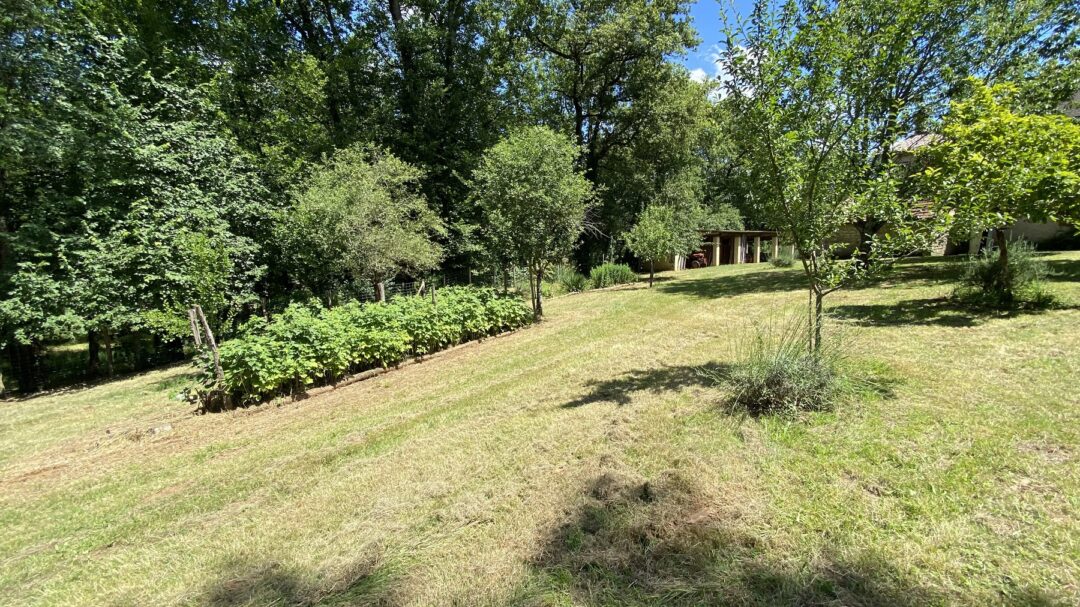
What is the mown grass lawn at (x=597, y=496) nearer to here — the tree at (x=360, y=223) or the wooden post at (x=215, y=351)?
the wooden post at (x=215, y=351)

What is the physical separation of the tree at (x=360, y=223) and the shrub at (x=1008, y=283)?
11358mm

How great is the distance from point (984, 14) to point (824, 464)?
1389 centimetres

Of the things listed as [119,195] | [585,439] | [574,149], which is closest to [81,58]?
[119,195]

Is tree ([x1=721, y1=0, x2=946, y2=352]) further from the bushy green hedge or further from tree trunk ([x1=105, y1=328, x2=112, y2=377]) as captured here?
tree trunk ([x1=105, y1=328, x2=112, y2=377])

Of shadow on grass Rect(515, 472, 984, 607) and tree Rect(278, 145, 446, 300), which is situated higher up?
tree Rect(278, 145, 446, 300)

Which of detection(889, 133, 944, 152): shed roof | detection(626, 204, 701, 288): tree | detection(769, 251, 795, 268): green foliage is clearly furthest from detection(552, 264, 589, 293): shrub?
detection(889, 133, 944, 152): shed roof

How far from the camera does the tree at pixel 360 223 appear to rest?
1014 cm

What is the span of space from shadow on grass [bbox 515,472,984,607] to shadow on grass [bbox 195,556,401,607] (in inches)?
32.9

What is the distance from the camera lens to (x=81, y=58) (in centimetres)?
1069

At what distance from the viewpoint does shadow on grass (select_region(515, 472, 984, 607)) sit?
6.76 ft

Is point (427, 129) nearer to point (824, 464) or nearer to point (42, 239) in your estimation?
point (42, 239)

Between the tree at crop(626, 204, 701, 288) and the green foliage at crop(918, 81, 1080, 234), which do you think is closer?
the green foliage at crop(918, 81, 1080, 234)

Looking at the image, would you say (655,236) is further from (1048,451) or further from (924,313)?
(1048,451)

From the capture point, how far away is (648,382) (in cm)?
525
